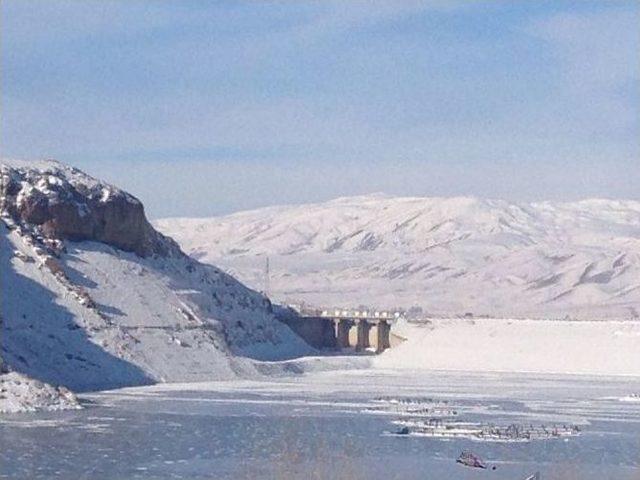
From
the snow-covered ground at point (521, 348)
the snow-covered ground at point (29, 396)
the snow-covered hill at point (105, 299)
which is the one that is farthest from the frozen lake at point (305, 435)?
the snow-covered ground at point (521, 348)

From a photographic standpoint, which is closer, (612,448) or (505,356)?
(612,448)

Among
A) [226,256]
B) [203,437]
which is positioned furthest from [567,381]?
[226,256]

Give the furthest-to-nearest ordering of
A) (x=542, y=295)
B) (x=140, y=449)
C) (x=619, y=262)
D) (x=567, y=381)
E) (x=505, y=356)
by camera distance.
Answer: (x=619, y=262), (x=542, y=295), (x=505, y=356), (x=567, y=381), (x=140, y=449)

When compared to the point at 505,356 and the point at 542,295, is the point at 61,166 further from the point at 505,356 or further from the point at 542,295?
the point at 542,295

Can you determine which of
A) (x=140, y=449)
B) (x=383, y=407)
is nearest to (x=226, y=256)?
(x=383, y=407)

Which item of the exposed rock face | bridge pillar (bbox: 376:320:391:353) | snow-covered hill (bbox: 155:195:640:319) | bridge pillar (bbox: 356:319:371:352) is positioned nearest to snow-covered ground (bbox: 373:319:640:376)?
bridge pillar (bbox: 376:320:391:353)

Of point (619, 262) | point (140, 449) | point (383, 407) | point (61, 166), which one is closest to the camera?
point (140, 449)

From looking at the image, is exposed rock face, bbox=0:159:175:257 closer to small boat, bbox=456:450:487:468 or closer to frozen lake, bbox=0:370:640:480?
frozen lake, bbox=0:370:640:480

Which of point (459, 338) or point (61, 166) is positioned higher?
point (61, 166)

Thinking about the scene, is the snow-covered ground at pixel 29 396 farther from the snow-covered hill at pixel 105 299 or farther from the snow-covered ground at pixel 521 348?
the snow-covered ground at pixel 521 348
